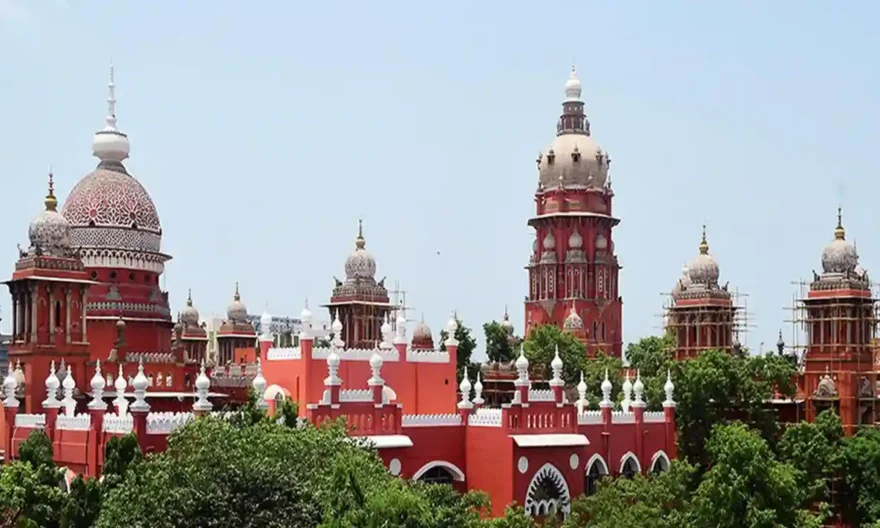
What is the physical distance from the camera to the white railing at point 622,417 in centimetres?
3378

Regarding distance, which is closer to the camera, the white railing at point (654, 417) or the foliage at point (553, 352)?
the white railing at point (654, 417)

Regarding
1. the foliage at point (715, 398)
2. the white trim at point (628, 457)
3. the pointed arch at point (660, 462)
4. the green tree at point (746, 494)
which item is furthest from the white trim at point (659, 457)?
the green tree at point (746, 494)

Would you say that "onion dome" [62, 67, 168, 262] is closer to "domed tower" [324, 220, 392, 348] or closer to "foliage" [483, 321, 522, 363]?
"domed tower" [324, 220, 392, 348]

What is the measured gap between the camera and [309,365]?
30531 mm

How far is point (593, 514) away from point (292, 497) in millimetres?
9547

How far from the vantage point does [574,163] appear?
5759 centimetres

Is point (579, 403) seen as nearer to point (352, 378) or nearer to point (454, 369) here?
point (454, 369)

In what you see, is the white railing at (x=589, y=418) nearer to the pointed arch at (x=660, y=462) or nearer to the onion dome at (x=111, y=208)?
the pointed arch at (x=660, y=462)

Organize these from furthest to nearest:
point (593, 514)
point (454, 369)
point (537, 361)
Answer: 1. point (537, 361)
2. point (454, 369)
3. point (593, 514)

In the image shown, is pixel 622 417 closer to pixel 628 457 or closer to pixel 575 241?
pixel 628 457

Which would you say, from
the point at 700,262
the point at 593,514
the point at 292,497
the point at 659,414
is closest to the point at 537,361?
the point at 700,262

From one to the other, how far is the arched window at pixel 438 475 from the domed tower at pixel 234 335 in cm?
2789

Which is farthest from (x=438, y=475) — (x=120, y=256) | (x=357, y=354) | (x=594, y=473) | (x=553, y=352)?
(x=553, y=352)

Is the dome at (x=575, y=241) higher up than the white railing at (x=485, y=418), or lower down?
higher up
